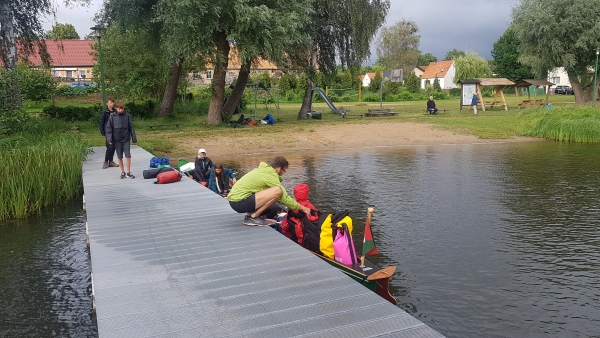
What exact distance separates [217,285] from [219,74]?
23.7 m

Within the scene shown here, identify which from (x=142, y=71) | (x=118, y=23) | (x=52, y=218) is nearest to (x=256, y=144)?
(x=118, y=23)

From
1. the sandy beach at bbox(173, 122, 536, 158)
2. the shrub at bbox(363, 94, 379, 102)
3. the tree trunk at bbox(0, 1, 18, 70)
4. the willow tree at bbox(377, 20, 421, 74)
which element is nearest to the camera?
the tree trunk at bbox(0, 1, 18, 70)

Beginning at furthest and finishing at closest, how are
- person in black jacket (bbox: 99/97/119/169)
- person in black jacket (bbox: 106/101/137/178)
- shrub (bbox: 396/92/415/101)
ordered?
1. shrub (bbox: 396/92/415/101)
2. person in black jacket (bbox: 99/97/119/169)
3. person in black jacket (bbox: 106/101/137/178)

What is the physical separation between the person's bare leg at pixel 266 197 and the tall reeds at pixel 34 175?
6942 mm

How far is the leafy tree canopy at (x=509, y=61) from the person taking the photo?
75.8 metres

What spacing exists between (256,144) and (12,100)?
10723mm

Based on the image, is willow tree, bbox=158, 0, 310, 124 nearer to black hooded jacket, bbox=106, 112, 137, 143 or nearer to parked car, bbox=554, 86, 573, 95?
black hooded jacket, bbox=106, 112, 137, 143

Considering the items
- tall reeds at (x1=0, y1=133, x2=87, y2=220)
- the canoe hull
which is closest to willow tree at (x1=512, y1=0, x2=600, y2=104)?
tall reeds at (x1=0, y1=133, x2=87, y2=220)

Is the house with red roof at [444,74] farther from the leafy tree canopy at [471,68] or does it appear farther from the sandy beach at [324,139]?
the sandy beach at [324,139]

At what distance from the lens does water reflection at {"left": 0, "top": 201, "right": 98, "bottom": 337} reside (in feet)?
22.0

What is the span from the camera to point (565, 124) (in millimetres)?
27094

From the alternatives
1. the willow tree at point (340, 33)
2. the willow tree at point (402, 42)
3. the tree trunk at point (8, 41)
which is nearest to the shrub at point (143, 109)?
the willow tree at point (340, 33)

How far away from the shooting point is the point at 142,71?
37.0 m

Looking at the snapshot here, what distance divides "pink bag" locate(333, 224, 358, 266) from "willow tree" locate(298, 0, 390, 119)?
2415 centimetres
